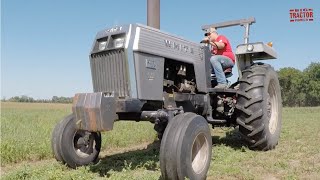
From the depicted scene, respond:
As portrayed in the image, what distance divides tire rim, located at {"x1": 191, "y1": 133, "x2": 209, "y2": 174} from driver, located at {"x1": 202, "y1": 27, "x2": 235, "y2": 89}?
189cm

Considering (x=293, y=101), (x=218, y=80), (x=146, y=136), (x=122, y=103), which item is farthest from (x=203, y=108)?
(x=293, y=101)

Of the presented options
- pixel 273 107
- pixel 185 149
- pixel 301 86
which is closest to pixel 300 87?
pixel 301 86

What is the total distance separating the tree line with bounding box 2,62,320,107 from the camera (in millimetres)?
67156

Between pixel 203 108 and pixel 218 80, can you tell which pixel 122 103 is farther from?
pixel 218 80

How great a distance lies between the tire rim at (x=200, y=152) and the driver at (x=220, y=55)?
6.20 feet

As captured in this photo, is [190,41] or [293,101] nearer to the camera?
[190,41]

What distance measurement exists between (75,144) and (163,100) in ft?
4.75

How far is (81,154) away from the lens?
5203mm

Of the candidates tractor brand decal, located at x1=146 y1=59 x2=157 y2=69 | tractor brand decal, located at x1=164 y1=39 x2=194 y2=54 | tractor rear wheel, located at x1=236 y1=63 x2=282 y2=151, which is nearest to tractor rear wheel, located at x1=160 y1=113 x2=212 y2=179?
tractor brand decal, located at x1=146 y1=59 x2=157 y2=69

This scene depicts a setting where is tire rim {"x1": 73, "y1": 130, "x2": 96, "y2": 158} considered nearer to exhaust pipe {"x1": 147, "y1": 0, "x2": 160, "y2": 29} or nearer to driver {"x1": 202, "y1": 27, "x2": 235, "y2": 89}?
driver {"x1": 202, "y1": 27, "x2": 235, "y2": 89}

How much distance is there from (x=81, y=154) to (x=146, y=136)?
3.48 meters

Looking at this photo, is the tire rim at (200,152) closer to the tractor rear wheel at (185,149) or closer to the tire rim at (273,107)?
the tractor rear wheel at (185,149)

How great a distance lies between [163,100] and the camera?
16.2 feet

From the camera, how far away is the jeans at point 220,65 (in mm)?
6301
